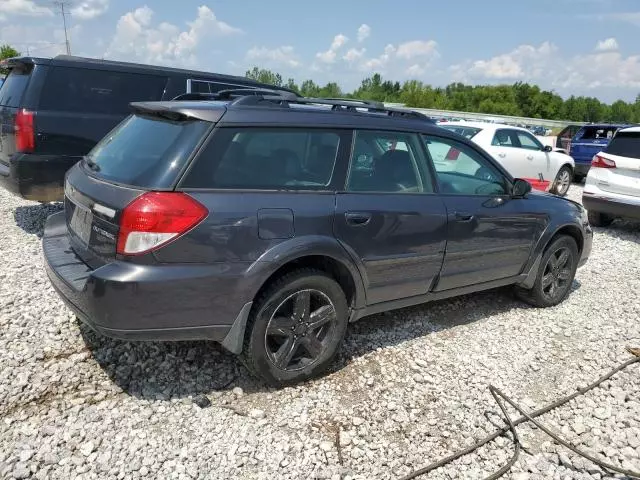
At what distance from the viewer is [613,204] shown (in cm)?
827

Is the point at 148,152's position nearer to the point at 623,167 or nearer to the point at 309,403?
the point at 309,403

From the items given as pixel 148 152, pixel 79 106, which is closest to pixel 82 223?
pixel 148 152

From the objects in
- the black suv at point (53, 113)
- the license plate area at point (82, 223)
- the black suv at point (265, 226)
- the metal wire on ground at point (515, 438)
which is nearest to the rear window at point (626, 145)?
the black suv at point (265, 226)

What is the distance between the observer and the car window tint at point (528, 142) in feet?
37.0

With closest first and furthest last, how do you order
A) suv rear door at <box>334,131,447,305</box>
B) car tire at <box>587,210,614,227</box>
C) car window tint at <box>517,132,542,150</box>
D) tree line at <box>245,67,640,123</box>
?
1. suv rear door at <box>334,131,447,305</box>
2. car tire at <box>587,210,614,227</box>
3. car window tint at <box>517,132,542,150</box>
4. tree line at <box>245,67,640,123</box>

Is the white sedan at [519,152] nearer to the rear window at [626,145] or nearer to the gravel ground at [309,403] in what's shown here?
the rear window at [626,145]

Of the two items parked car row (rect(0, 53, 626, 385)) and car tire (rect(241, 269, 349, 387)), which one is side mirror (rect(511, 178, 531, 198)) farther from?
car tire (rect(241, 269, 349, 387))

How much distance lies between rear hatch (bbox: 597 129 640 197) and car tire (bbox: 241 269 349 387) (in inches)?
266

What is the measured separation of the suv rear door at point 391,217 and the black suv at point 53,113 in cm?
394

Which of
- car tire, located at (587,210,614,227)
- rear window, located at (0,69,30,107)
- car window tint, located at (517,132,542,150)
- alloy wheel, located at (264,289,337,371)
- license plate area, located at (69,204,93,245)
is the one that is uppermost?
car window tint, located at (517,132,542,150)

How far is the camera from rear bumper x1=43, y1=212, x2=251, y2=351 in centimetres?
267

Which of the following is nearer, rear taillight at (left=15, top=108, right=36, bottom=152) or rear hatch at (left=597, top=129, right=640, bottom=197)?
rear taillight at (left=15, top=108, right=36, bottom=152)

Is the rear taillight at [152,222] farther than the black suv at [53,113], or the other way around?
the black suv at [53,113]

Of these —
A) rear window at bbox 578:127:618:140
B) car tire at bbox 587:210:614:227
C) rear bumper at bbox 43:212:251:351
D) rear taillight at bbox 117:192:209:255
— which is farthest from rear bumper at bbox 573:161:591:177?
rear taillight at bbox 117:192:209:255
